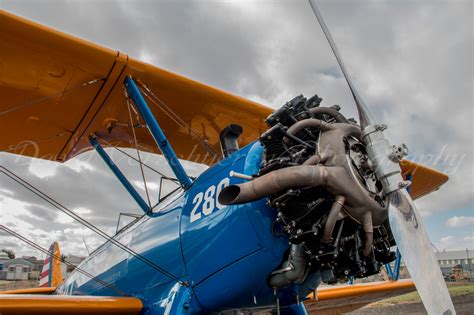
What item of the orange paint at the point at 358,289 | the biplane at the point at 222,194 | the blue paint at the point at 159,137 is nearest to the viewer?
the biplane at the point at 222,194

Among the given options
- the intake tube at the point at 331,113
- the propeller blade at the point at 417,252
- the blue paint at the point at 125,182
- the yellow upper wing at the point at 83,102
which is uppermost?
the yellow upper wing at the point at 83,102

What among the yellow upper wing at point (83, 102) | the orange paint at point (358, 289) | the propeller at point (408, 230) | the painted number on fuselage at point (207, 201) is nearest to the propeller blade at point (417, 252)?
the propeller at point (408, 230)

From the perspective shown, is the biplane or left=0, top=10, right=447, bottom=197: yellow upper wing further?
left=0, top=10, right=447, bottom=197: yellow upper wing

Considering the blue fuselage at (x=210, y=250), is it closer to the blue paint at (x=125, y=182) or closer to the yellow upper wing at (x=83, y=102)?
the blue paint at (x=125, y=182)

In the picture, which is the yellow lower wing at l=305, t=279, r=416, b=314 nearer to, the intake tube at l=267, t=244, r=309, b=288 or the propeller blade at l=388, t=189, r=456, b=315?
the intake tube at l=267, t=244, r=309, b=288

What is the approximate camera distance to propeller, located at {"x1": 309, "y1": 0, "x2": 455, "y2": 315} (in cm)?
213

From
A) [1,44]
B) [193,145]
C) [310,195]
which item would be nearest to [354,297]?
[193,145]

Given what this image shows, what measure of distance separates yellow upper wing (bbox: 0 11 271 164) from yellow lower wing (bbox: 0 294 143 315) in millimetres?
1740

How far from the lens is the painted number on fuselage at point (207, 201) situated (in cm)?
294

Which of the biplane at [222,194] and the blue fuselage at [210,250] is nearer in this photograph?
the biplane at [222,194]

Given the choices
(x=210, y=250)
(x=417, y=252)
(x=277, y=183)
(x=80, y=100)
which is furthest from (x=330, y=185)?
(x=80, y=100)

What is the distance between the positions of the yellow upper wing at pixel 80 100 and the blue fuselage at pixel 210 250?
1143mm

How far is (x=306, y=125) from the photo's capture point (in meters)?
2.38

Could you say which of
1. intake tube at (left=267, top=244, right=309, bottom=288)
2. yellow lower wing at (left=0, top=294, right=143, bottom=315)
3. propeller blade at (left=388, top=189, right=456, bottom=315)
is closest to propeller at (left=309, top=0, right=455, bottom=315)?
propeller blade at (left=388, top=189, right=456, bottom=315)
